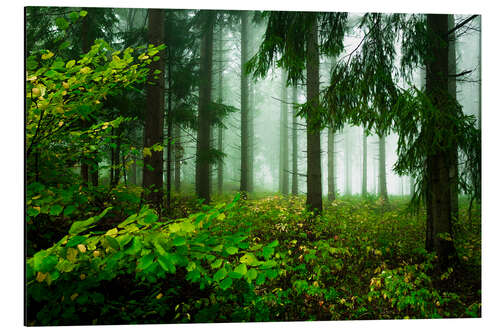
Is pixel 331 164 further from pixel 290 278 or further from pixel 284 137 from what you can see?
pixel 290 278

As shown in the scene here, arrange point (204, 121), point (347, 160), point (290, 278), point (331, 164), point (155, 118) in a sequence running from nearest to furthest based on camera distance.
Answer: point (290, 278), point (155, 118), point (204, 121), point (347, 160), point (331, 164)

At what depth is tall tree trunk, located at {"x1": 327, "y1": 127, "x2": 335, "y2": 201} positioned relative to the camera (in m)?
3.02

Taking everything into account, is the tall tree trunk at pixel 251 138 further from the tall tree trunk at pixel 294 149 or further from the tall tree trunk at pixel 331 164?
the tall tree trunk at pixel 331 164

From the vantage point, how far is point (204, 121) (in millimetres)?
2945

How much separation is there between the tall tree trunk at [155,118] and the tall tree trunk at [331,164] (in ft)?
6.02

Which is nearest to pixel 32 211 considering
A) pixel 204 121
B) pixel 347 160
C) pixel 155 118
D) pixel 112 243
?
pixel 112 243

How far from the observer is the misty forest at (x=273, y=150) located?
215 cm

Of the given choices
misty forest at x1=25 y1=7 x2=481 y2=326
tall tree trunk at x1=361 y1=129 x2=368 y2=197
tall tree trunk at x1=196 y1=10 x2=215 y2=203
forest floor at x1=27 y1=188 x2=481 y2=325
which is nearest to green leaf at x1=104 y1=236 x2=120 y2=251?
forest floor at x1=27 y1=188 x2=481 y2=325

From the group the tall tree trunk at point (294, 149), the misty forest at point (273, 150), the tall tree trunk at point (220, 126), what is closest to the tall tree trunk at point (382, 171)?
the misty forest at point (273, 150)

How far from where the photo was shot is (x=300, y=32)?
2684 mm

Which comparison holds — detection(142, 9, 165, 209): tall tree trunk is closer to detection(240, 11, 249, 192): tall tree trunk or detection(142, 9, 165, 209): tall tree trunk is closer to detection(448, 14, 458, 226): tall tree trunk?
detection(240, 11, 249, 192): tall tree trunk

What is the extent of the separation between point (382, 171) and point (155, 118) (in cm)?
256
